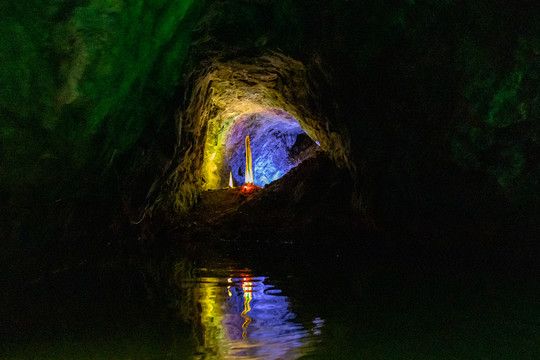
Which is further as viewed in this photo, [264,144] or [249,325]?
[264,144]

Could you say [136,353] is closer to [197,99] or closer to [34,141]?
[34,141]

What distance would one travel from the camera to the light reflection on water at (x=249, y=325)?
2.23 m

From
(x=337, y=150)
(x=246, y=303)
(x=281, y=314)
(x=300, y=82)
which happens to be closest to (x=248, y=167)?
(x=337, y=150)

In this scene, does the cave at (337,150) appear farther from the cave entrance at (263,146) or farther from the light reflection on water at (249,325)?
the cave entrance at (263,146)

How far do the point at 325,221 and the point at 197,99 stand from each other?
4536 millimetres

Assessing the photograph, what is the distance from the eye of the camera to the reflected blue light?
16125 mm

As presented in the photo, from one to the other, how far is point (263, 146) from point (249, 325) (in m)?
16.9

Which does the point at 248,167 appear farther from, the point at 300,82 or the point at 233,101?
the point at 300,82

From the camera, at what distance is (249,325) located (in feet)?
8.99

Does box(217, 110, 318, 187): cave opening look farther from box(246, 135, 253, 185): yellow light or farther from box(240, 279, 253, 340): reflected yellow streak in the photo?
box(240, 279, 253, 340): reflected yellow streak

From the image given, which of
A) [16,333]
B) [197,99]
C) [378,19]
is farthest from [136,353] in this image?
[197,99]

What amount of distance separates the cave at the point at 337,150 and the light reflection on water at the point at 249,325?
0.02 meters

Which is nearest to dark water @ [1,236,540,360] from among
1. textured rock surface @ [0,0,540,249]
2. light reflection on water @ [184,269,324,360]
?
light reflection on water @ [184,269,324,360]

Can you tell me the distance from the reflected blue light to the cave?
6619mm
